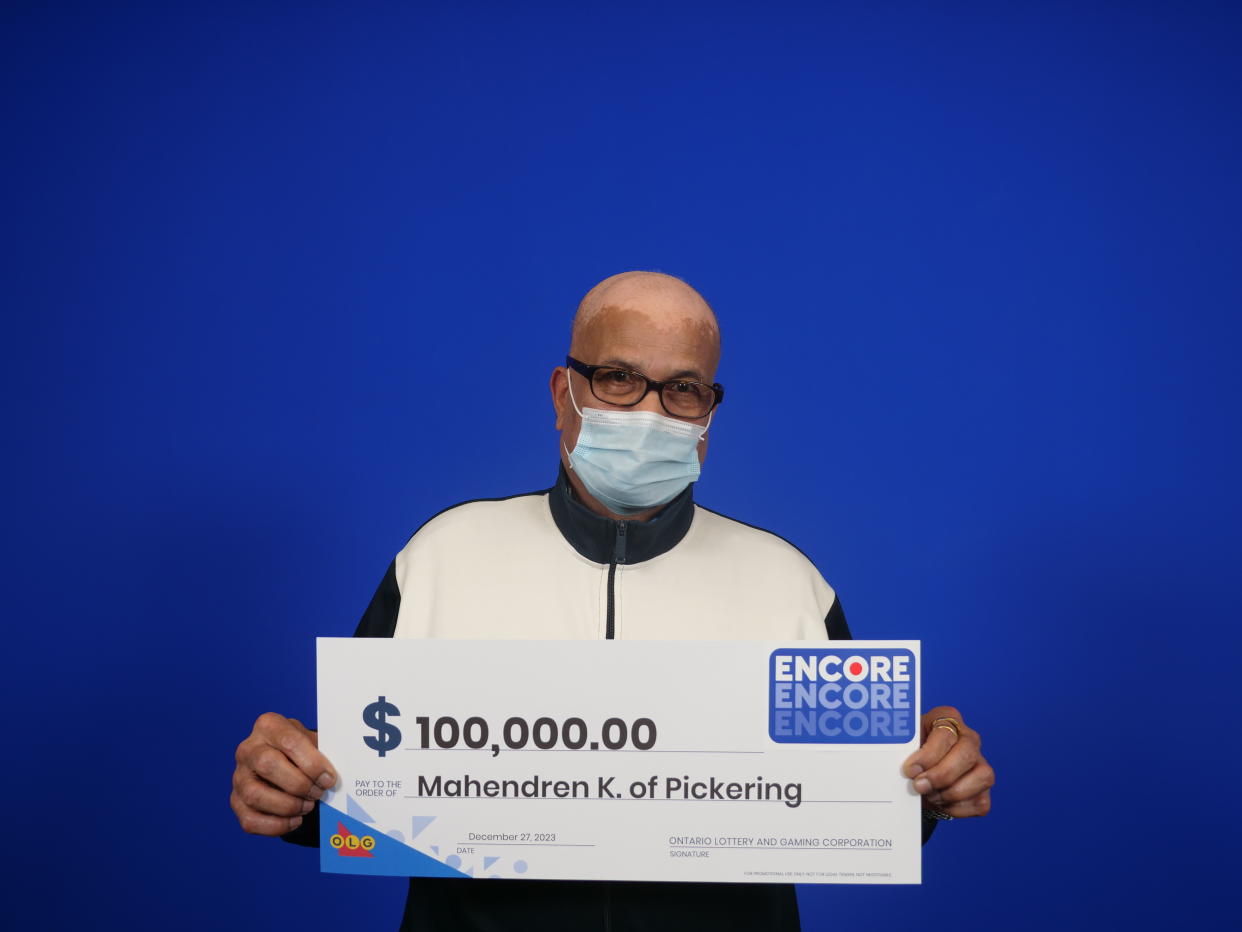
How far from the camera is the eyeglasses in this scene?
7.22ft

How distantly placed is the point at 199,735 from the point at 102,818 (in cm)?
36

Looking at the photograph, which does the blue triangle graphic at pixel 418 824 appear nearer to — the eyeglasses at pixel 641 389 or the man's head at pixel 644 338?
the man's head at pixel 644 338

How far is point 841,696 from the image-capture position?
1.93 meters

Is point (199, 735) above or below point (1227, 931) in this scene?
above

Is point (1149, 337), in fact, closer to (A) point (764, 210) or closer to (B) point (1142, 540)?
(B) point (1142, 540)

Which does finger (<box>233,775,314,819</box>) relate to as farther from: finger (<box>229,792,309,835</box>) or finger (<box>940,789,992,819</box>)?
finger (<box>940,789,992,819</box>)

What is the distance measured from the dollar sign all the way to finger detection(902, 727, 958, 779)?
818 millimetres

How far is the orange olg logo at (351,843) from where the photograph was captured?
6.37ft

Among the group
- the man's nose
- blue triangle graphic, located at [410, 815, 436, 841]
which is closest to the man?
the man's nose

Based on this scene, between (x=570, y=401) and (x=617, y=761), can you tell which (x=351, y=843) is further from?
(x=570, y=401)

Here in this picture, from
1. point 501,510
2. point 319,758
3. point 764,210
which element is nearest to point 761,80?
point 764,210

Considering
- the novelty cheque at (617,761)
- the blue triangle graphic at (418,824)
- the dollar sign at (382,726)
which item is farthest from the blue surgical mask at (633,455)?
the blue triangle graphic at (418,824)

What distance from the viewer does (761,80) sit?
3281 millimetres

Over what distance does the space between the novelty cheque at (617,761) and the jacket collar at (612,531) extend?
32cm
